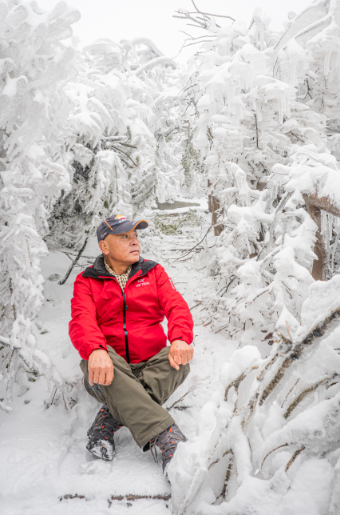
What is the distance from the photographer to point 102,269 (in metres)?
2.21

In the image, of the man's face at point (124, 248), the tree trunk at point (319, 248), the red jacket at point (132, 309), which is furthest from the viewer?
the man's face at point (124, 248)

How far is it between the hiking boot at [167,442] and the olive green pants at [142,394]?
41 mm

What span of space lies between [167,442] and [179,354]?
48cm

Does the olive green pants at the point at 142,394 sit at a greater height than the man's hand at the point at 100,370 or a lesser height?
lesser

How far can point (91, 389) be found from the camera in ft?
6.53

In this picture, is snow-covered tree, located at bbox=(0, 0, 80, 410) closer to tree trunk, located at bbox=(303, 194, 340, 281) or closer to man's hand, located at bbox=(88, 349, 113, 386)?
man's hand, located at bbox=(88, 349, 113, 386)

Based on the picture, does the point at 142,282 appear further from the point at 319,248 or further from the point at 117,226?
the point at 319,248

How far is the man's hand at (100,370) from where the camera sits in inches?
65.0

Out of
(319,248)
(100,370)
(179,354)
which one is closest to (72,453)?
(100,370)

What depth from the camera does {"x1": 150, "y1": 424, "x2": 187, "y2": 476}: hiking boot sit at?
151cm

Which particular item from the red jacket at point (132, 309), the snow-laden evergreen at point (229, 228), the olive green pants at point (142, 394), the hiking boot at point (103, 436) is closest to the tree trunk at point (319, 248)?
the snow-laden evergreen at point (229, 228)

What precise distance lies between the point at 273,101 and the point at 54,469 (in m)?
3.48

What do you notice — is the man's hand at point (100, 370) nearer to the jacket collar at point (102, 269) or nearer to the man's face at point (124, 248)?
the jacket collar at point (102, 269)

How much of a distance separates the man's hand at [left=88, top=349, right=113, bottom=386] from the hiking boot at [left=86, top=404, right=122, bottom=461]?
0.32 metres
